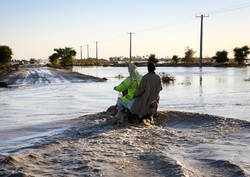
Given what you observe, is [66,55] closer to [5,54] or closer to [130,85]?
[5,54]

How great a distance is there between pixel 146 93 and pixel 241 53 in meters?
76.4

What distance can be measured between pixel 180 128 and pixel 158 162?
11.1ft

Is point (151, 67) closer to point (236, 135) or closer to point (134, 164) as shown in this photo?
point (236, 135)

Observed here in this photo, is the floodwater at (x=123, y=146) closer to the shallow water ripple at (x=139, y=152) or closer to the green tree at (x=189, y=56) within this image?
the shallow water ripple at (x=139, y=152)

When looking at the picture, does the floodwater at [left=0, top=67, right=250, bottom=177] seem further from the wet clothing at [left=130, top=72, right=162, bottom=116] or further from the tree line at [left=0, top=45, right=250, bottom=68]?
the tree line at [left=0, top=45, right=250, bottom=68]

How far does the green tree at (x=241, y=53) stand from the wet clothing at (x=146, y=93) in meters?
75.7

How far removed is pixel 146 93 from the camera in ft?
28.2

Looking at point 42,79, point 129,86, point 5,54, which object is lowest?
point 42,79

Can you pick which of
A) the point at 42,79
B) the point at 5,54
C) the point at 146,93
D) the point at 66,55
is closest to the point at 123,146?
the point at 146,93

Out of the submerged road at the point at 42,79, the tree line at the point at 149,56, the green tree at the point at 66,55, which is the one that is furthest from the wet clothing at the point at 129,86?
the green tree at the point at 66,55

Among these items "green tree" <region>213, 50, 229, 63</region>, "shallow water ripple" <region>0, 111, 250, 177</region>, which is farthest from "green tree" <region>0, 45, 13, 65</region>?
"shallow water ripple" <region>0, 111, 250, 177</region>

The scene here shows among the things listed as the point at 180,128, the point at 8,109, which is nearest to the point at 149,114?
the point at 180,128

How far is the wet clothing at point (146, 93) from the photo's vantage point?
8.53 meters

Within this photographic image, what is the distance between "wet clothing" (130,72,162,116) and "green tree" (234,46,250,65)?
75656mm
